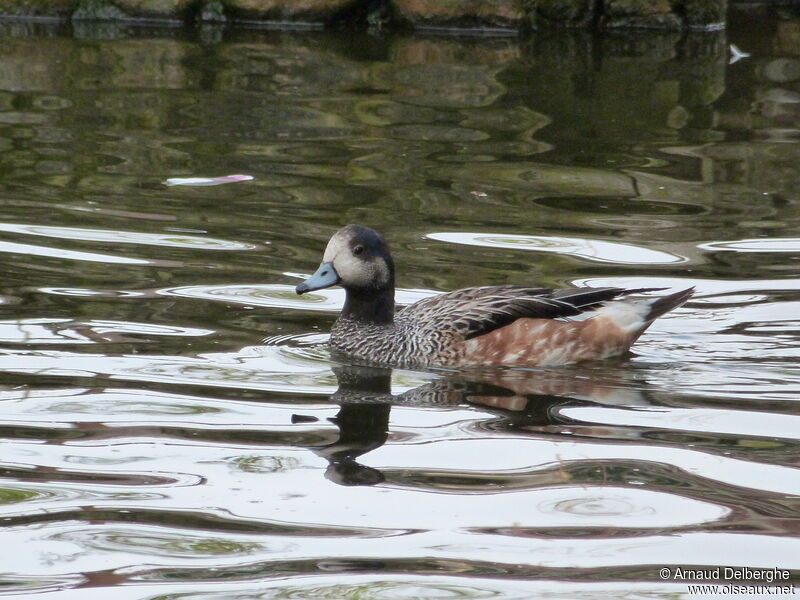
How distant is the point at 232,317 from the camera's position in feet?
23.0

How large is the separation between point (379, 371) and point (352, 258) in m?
0.60

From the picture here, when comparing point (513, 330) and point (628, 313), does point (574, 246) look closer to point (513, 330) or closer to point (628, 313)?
point (628, 313)

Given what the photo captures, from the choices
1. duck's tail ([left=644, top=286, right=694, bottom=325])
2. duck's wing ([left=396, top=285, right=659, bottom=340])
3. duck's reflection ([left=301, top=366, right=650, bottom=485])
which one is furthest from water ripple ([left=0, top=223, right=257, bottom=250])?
duck's tail ([left=644, top=286, right=694, bottom=325])

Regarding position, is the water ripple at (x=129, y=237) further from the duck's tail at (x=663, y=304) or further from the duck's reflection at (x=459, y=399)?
the duck's tail at (x=663, y=304)

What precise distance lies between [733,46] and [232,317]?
36.4ft

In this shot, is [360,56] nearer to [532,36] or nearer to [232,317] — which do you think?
[532,36]

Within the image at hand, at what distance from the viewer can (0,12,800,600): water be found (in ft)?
13.9

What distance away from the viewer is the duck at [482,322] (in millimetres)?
6637

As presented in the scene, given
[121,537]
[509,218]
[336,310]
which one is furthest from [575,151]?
[121,537]

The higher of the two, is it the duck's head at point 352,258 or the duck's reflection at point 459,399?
the duck's head at point 352,258

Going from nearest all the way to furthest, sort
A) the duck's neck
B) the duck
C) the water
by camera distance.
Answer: the water
the duck
the duck's neck

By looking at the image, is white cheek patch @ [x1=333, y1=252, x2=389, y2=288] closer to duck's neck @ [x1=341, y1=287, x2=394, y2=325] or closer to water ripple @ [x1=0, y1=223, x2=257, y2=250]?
duck's neck @ [x1=341, y1=287, x2=394, y2=325]

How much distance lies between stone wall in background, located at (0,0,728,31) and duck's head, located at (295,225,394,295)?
35.1ft

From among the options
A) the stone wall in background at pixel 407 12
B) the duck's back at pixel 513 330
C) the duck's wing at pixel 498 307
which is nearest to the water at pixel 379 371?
the duck's back at pixel 513 330
